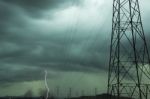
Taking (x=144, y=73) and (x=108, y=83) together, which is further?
(x=108, y=83)

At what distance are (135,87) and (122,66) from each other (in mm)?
3676

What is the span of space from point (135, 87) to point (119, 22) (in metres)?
10.9

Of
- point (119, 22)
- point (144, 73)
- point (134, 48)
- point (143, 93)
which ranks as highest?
point (119, 22)

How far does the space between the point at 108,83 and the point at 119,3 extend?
13043 mm

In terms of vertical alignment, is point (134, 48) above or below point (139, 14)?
below

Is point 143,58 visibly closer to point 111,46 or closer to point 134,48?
point 134,48

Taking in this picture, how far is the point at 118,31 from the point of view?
5328 centimetres

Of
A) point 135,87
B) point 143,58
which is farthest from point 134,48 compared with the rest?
point 135,87

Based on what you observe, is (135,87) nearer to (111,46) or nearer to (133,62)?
(133,62)

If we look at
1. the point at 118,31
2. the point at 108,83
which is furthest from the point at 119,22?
the point at 108,83

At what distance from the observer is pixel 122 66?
5059 centimetres

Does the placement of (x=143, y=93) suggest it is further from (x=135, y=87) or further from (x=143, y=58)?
(x=143, y=58)

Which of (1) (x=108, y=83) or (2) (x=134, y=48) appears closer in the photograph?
(2) (x=134, y=48)

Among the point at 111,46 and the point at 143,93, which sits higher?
the point at 111,46
